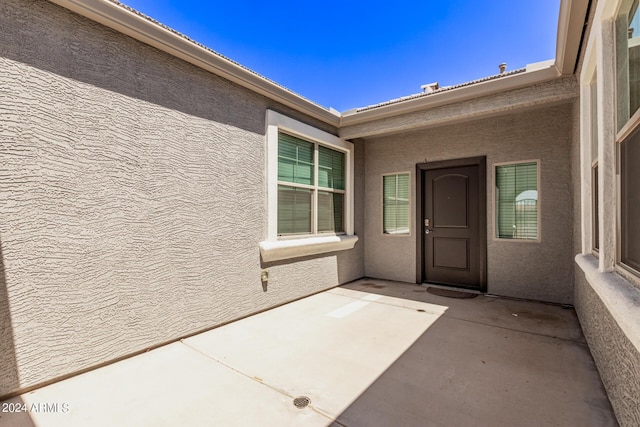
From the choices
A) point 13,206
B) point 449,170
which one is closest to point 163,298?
point 13,206

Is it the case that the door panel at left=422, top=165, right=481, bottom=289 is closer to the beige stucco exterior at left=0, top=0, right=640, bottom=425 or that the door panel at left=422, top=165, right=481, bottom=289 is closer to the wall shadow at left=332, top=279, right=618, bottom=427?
the beige stucco exterior at left=0, top=0, right=640, bottom=425

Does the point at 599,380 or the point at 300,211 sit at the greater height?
the point at 300,211

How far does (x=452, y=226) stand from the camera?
5.73 m

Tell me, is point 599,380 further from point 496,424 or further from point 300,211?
point 300,211

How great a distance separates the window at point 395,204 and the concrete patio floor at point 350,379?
2.67 meters

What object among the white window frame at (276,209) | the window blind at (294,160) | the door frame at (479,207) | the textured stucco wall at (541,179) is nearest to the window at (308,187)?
the window blind at (294,160)

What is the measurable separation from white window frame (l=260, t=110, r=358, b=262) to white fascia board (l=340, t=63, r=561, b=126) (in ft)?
2.80

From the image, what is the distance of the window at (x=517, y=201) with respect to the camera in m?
4.88

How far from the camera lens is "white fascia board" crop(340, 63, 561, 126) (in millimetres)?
3793

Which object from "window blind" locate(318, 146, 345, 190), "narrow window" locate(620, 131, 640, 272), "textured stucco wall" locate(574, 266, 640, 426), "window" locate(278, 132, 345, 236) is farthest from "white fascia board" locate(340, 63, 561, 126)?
"textured stucco wall" locate(574, 266, 640, 426)

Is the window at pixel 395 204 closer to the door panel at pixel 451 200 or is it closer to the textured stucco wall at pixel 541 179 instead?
the textured stucco wall at pixel 541 179

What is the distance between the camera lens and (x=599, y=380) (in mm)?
2391

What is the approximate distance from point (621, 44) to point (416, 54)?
18.1 feet

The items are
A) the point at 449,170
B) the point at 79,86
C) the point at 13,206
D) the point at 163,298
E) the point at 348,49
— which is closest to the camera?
the point at 13,206
